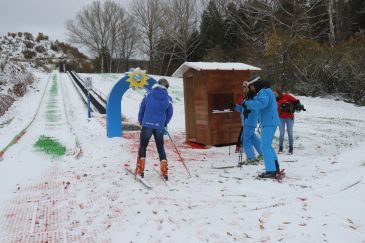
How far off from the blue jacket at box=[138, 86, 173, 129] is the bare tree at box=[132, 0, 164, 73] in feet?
153

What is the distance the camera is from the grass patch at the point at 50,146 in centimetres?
994

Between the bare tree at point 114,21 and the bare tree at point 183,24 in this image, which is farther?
the bare tree at point 114,21

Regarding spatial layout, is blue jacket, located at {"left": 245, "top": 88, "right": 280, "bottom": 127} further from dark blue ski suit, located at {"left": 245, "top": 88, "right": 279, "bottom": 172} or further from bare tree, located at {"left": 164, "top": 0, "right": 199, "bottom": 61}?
bare tree, located at {"left": 164, "top": 0, "right": 199, "bottom": 61}

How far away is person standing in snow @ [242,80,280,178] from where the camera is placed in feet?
22.4

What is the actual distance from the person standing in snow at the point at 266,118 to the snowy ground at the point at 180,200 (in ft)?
1.22

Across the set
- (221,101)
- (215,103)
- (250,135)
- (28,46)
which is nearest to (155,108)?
(250,135)

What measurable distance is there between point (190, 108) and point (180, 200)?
6928 millimetres

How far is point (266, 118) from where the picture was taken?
6996mm

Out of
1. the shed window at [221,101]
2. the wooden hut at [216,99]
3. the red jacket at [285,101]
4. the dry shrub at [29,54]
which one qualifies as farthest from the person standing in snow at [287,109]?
the dry shrub at [29,54]

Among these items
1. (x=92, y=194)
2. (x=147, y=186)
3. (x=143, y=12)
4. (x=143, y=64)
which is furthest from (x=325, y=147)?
(x=143, y=64)

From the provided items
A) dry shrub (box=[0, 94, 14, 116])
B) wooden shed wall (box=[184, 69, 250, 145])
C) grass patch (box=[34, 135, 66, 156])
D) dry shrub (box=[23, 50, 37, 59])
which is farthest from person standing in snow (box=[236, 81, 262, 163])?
dry shrub (box=[23, 50, 37, 59])

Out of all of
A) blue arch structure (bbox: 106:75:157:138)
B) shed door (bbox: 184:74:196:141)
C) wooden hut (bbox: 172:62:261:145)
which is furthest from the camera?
blue arch structure (bbox: 106:75:157:138)

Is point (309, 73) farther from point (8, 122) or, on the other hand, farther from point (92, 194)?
point (92, 194)

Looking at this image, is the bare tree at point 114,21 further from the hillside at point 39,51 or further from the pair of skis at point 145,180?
the pair of skis at point 145,180
